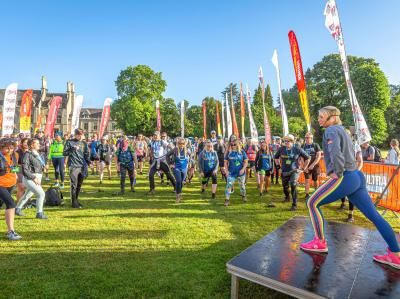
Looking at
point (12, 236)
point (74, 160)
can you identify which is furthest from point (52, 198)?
point (12, 236)

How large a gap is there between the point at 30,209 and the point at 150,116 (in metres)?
42.4

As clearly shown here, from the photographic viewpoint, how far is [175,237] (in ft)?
19.3

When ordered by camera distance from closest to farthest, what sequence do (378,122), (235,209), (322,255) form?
(322,255)
(235,209)
(378,122)

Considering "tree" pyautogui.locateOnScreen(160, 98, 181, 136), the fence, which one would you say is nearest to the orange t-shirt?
the fence

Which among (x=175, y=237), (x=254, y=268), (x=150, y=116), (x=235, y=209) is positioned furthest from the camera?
(x=150, y=116)

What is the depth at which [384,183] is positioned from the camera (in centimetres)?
779

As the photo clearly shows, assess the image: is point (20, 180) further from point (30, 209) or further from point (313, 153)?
point (313, 153)

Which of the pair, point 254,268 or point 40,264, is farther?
point 40,264

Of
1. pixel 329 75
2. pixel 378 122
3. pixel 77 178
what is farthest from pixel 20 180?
pixel 329 75

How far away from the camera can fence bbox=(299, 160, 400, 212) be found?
23.4 ft

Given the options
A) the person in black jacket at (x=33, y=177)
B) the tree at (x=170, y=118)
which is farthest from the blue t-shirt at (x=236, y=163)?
the tree at (x=170, y=118)

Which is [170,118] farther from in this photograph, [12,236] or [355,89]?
[12,236]

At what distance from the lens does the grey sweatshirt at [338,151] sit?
354 cm

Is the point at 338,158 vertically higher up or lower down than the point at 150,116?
lower down
